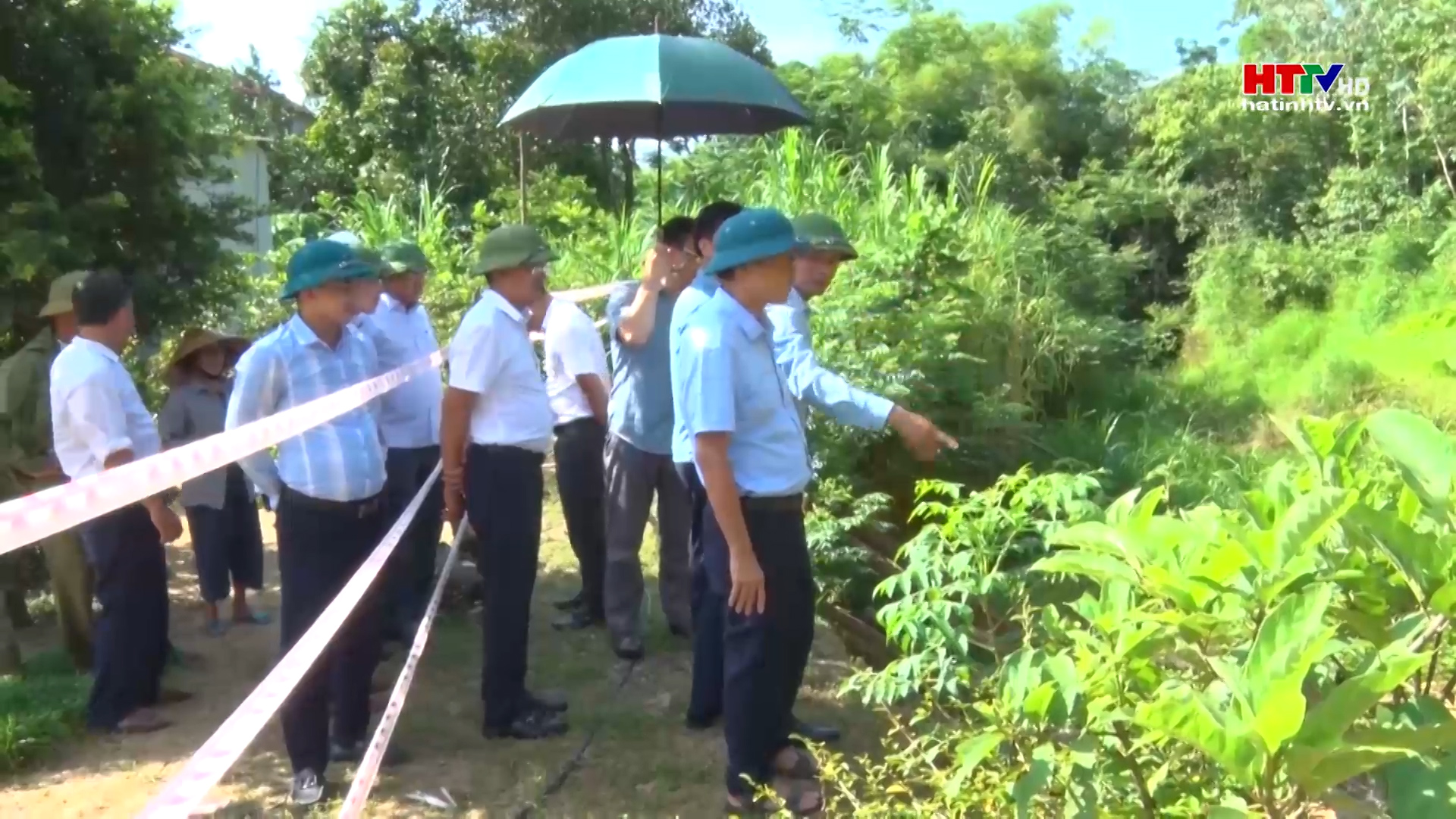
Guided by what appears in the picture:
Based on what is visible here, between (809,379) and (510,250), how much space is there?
1.06 metres

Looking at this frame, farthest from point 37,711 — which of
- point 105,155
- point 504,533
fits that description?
point 105,155

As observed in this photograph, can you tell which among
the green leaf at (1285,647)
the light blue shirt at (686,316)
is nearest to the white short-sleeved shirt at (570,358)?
the light blue shirt at (686,316)

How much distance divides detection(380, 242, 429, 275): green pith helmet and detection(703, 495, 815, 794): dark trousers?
2.32 metres

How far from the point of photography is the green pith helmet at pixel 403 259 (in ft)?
17.4

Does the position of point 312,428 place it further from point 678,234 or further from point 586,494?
point 586,494

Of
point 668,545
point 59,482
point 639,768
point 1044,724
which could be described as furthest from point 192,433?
point 1044,724

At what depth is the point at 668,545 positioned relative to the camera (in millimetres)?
5242

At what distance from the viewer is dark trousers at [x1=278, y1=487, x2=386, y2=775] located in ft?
12.0

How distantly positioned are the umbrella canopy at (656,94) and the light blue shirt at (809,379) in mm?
1270

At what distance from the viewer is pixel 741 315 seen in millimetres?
3391

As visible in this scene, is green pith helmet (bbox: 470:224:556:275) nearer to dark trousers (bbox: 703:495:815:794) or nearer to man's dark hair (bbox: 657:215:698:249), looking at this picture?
man's dark hair (bbox: 657:215:698:249)

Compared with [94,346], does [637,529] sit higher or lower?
lower

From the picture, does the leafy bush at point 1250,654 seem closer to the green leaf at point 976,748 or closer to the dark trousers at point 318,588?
the green leaf at point 976,748

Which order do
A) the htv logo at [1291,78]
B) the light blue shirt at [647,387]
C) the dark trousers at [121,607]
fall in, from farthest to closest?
the htv logo at [1291,78] < the light blue shirt at [647,387] < the dark trousers at [121,607]
